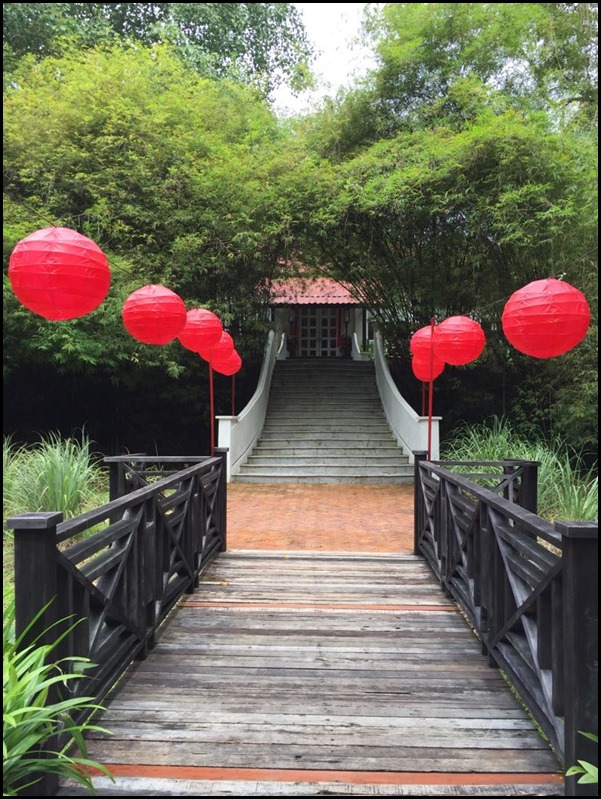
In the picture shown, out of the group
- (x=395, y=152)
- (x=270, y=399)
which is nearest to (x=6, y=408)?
(x=270, y=399)

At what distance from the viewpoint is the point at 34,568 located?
1811 mm

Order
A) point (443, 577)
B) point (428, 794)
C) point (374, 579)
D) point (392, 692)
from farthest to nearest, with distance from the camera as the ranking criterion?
point (374, 579), point (443, 577), point (392, 692), point (428, 794)

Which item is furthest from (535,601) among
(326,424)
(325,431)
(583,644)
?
(326,424)

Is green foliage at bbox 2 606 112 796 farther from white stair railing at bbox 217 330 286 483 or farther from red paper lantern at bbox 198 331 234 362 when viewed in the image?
white stair railing at bbox 217 330 286 483

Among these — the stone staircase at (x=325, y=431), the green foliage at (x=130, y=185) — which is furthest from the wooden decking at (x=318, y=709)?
the green foliage at (x=130, y=185)

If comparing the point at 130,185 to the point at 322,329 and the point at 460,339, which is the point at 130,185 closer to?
the point at 460,339

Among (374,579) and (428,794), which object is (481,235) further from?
(428,794)

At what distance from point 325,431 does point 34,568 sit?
31.2 feet

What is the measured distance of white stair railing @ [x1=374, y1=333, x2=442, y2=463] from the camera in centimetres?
951

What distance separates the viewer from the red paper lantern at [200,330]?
691 centimetres

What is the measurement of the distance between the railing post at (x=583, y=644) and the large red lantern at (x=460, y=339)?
528 centimetres

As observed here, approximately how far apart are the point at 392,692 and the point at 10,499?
16.5 feet

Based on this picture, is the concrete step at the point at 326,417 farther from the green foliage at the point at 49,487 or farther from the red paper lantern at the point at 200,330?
the green foliage at the point at 49,487

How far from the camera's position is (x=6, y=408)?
11750 millimetres
